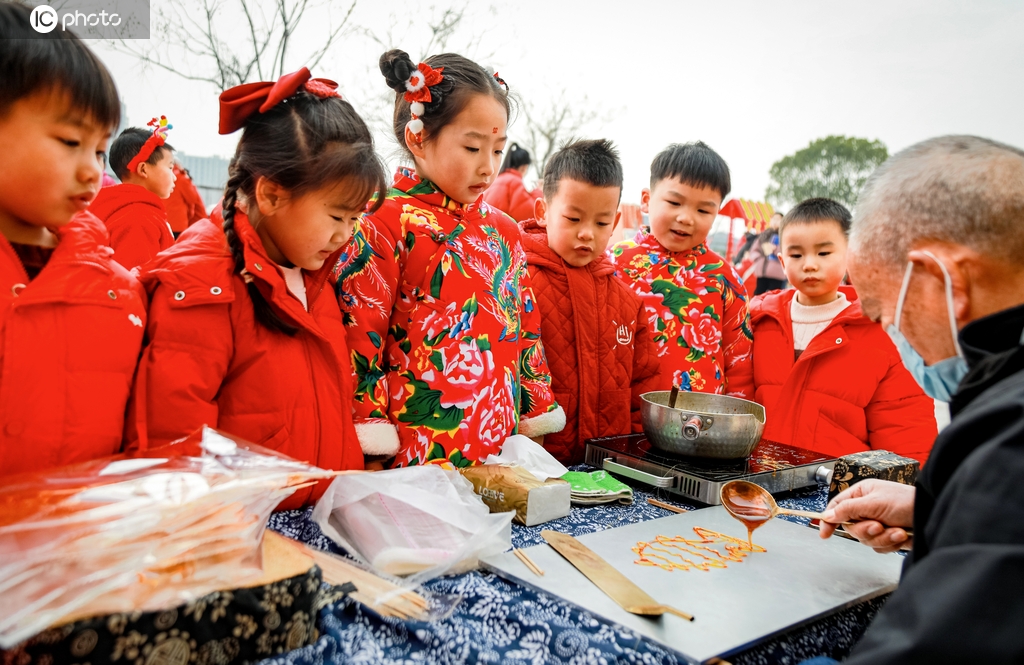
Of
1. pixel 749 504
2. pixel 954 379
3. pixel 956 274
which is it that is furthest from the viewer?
pixel 749 504

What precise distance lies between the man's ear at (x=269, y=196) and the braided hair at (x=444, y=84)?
0.58 meters

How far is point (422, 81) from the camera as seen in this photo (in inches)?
72.7

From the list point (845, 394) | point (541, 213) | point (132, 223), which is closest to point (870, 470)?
point (845, 394)

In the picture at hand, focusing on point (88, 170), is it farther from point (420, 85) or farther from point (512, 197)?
point (512, 197)

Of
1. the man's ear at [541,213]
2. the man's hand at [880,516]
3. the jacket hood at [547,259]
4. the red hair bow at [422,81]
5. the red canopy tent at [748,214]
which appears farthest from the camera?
the red canopy tent at [748,214]

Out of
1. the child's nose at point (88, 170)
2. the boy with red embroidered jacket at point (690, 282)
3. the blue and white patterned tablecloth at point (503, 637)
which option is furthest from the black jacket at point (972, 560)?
the boy with red embroidered jacket at point (690, 282)

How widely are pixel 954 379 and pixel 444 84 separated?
143 centimetres

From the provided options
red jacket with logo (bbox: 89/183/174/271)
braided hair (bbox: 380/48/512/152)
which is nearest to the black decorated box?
braided hair (bbox: 380/48/512/152)

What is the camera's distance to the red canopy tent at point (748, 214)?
35.8 ft

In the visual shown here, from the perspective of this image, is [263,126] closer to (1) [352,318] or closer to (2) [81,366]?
(1) [352,318]

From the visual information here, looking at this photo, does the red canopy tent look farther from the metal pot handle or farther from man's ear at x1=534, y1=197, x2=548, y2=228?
the metal pot handle

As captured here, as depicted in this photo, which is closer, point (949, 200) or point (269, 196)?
point (949, 200)

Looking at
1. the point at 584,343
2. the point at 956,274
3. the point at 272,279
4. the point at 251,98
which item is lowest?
the point at 584,343

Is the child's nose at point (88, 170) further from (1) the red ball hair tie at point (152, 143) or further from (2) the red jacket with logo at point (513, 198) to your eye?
(2) the red jacket with logo at point (513, 198)
